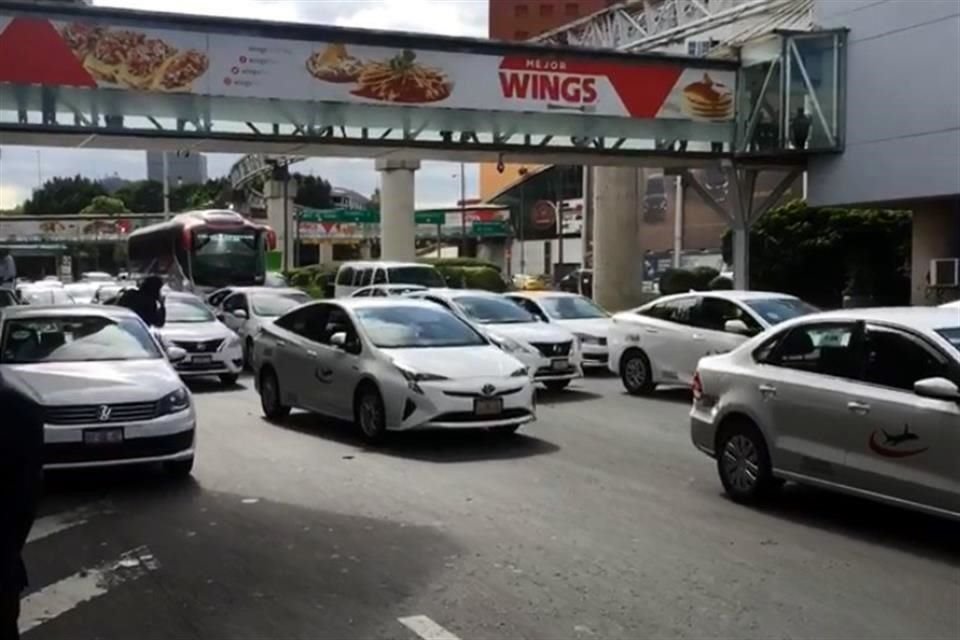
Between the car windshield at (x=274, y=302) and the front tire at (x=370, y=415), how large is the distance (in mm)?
Result: 10108

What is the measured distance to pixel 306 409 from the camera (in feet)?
45.1

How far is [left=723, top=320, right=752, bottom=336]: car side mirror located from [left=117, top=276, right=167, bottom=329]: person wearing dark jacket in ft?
27.7

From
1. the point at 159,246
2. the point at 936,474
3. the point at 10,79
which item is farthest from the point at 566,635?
the point at 159,246

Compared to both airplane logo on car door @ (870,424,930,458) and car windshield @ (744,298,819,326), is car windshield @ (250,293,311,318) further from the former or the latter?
airplane logo on car door @ (870,424,930,458)

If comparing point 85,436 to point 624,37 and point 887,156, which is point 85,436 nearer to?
point 887,156

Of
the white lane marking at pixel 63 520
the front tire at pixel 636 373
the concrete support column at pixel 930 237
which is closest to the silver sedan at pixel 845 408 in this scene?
the white lane marking at pixel 63 520

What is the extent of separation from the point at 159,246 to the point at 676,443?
28.2m

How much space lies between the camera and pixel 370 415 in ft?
40.1

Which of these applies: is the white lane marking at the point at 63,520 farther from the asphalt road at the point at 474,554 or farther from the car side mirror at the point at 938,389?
the car side mirror at the point at 938,389

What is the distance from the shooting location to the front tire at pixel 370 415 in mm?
12023

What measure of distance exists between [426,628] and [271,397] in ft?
29.2

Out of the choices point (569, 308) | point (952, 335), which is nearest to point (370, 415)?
point (952, 335)

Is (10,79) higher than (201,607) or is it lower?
higher

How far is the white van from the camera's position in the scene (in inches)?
1113
